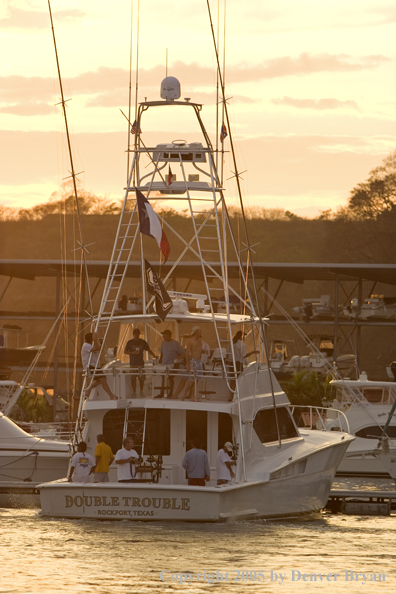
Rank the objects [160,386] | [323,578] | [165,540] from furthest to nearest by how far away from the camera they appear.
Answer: [160,386] → [165,540] → [323,578]

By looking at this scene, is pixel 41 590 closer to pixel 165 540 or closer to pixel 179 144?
pixel 165 540

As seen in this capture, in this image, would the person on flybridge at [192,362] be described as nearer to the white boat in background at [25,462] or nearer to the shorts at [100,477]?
the shorts at [100,477]

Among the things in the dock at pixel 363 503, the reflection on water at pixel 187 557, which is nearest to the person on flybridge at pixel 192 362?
the reflection on water at pixel 187 557

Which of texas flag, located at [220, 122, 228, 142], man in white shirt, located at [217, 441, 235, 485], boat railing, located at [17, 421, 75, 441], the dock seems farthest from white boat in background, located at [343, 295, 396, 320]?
man in white shirt, located at [217, 441, 235, 485]

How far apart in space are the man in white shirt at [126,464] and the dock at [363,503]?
28.3ft

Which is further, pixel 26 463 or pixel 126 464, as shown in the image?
pixel 26 463

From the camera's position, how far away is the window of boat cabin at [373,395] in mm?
39062

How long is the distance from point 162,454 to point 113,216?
492 feet

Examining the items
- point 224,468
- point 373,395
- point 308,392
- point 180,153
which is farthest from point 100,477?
point 308,392

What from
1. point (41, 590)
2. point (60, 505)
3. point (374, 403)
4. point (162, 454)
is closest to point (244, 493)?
point (162, 454)

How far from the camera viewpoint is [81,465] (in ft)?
68.3

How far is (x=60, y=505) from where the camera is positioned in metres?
20.4

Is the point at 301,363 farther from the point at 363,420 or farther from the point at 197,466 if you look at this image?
the point at 197,466

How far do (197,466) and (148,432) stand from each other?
5.25 ft
